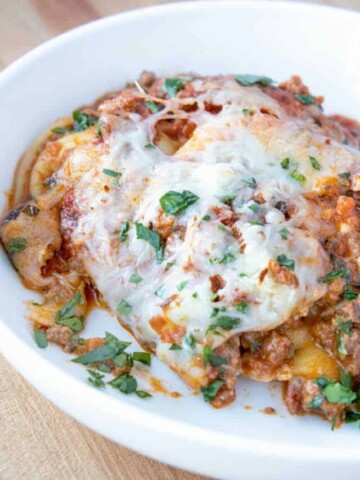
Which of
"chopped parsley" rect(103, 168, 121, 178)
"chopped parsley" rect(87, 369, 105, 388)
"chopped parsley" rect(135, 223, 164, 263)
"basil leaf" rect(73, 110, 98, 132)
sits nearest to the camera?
"chopped parsley" rect(87, 369, 105, 388)

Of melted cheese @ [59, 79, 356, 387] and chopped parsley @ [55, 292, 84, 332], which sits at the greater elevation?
melted cheese @ [59, 79, 356, 387]

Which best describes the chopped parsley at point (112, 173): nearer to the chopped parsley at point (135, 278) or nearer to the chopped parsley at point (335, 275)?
the chopped parsley at point (135, 278)

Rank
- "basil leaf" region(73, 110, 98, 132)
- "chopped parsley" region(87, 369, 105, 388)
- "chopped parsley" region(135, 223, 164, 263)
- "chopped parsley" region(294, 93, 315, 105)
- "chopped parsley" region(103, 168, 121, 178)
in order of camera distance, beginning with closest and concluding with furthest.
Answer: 1. "chopped parsley" region(87, 369, 105, 388)
2. "chopped parsley" region(135, 223, 164, 263)
3. "chopped parsley" region(103, 168, 121, 178)
4. "basil leaf" region(73, 110, 98, 132)
5. "chopped parsley" region(294, 93, 315, 105)

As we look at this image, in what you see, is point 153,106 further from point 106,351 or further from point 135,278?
point 106,351

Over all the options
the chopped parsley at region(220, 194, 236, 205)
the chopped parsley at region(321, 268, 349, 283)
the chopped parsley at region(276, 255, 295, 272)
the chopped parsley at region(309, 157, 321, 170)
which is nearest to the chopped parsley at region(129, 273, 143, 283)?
the chopped parsley at region(220, 194, 236, 205)

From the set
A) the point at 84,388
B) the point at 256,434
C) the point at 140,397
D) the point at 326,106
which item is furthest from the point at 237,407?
the point at 326,106

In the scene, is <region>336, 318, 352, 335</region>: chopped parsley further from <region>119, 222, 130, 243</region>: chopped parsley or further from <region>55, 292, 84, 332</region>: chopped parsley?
<region>55, 292, 84, 332</region>: chopped parsley

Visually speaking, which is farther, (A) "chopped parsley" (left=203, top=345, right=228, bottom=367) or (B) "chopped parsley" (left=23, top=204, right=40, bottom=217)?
(B) "chopped parsley" (left=23, top=204, right=40, bottom=217)

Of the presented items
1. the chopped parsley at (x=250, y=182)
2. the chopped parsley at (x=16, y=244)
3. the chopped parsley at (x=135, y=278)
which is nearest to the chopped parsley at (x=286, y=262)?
the chopped parsley at (x=250, y=182)

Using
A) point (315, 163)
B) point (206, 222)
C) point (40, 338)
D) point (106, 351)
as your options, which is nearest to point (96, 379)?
point (106, 351)
